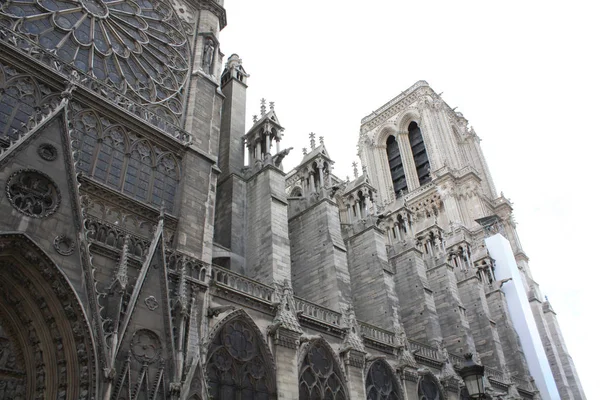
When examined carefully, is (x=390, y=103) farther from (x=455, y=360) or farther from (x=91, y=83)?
(x=91, y=83)

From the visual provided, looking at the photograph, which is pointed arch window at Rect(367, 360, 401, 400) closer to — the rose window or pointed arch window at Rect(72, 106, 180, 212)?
pointed arch window at Rect(72, 106, 180, 212)

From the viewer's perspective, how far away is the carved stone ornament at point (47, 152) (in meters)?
10.6

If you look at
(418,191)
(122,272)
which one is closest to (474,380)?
(122,272)

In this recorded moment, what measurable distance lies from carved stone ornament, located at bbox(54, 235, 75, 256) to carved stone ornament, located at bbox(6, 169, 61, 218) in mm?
546

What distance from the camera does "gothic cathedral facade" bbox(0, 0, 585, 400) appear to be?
9727 millimetres

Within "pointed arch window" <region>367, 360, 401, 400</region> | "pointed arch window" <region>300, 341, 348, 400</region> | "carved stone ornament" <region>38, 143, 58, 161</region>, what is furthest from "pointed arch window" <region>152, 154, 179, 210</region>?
"pointed arch window" <region>367, 360, 401, 400</region>

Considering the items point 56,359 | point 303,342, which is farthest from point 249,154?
point 56,359

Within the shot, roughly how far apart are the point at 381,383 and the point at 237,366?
627cm

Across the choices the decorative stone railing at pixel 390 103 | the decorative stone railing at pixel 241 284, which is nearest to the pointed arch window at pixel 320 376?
the decorative stone railing at pixel 241 284

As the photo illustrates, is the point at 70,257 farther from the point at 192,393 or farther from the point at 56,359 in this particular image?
the point at 192,393

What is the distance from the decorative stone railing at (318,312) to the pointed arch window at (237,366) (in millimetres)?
2277

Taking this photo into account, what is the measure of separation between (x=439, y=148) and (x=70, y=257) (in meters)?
37.7

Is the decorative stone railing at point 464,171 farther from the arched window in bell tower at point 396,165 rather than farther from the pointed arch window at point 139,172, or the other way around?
the pointed arch window at point 139,172

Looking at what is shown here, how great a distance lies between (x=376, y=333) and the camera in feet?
60.3
